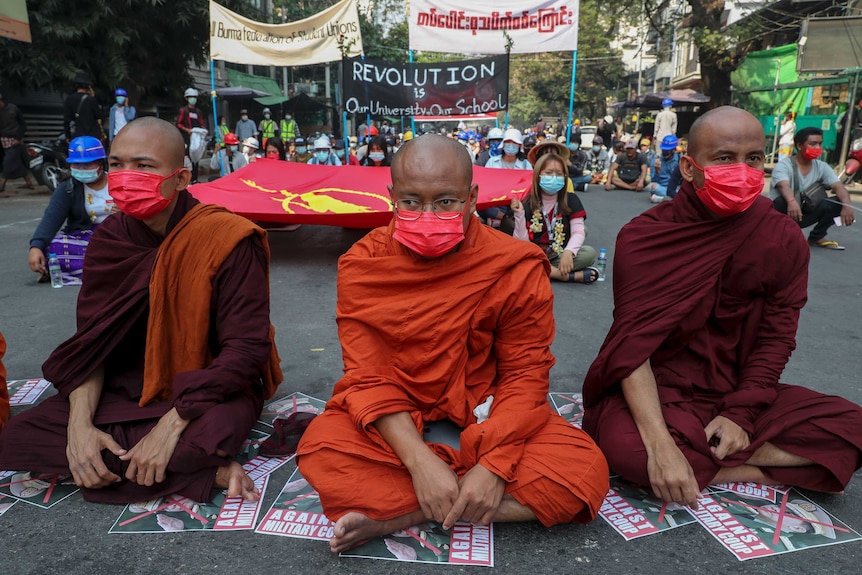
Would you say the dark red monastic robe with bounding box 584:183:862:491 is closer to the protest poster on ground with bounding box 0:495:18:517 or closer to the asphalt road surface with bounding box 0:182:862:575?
the asphalt road surface with bounding box 0:182:862:575

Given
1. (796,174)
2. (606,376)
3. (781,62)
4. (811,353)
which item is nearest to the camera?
(606,376)

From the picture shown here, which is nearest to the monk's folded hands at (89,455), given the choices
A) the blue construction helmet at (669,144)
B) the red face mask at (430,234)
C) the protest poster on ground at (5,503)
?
the protest poster on ground at (5,503)

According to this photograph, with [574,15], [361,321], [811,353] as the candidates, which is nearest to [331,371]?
[361,321]

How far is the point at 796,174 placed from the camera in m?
6.76

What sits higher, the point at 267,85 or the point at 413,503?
the point at 267,85

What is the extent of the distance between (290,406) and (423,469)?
1.30 m

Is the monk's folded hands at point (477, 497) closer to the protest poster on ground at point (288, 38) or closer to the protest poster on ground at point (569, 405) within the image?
the protest poster on ground at point (569, 405)

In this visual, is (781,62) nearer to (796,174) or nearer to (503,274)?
(796,174)

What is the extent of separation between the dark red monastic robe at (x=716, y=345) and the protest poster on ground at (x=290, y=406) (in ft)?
4.17

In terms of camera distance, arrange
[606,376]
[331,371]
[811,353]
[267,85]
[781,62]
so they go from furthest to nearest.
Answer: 1. [267,85]
2. [781,62]
3. [811,353]
4. [331,371]
5. [606,376]

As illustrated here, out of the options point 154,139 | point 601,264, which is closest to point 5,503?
point 154,139

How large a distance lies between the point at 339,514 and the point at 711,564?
1.12 metres

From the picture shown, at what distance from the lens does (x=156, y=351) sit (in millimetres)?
2357

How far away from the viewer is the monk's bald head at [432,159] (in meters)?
2.06
